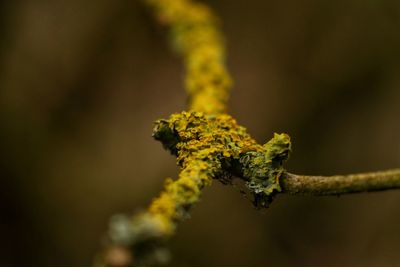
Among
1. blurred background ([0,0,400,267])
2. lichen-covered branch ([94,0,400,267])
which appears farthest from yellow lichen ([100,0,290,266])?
blurred background ([0,0,400,267])

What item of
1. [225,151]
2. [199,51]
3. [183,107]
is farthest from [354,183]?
[183,107]

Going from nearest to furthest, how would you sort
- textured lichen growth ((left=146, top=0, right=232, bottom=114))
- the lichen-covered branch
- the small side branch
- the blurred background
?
the lichen-covered branch
the small side branch
textured lichen growth ((left=146, top=0, right=232, bottom=114))
the blurred background

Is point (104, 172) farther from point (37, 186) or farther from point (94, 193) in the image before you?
point (37, 186)

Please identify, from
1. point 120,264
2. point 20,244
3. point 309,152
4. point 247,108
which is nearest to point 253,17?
point 247,108

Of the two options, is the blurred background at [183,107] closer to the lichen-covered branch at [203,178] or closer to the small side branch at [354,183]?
the lichen-covered branch at [203,178]

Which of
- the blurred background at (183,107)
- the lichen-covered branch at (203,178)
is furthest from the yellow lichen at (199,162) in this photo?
the blurred background at (183,107)

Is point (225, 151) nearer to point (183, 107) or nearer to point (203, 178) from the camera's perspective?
point (203, 178)

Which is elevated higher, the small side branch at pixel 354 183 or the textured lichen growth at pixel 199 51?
the textured lichen growth at pixel 199 51

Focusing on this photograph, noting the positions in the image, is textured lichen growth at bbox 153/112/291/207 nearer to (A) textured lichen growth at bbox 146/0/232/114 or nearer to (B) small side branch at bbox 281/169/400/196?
(B) small side branch at bbox 281/169/400/196
